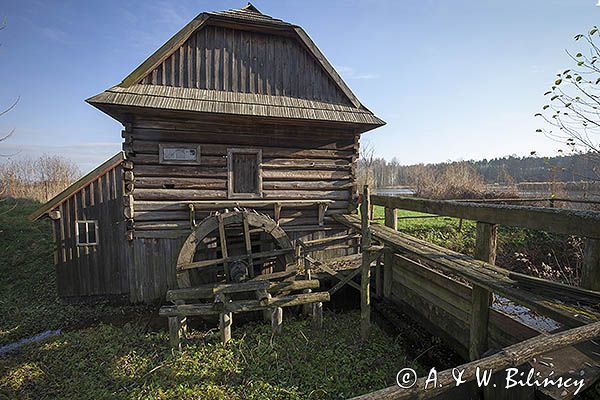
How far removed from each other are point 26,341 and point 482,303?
819cm

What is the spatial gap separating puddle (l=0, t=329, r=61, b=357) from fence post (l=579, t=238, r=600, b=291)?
8432mm

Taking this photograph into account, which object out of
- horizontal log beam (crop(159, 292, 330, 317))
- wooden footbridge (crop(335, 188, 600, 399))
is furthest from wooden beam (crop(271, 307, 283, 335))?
wooden footbridge (crop(335, 188, 600, 399))

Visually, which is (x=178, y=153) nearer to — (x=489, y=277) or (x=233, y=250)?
(x=233, y=250)

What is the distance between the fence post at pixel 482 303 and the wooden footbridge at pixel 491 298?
1 cm

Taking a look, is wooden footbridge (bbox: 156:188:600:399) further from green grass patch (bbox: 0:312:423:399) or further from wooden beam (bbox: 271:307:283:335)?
green grass patch (bbox: 0:312:423:399)

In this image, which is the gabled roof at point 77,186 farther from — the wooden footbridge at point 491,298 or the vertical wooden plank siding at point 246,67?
the wooden footbridge at point 491,298

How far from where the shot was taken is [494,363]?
156 centimetres

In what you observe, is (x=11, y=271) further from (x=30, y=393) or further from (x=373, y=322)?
(x=373, y=322)

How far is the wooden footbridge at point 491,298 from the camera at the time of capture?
1780 mm

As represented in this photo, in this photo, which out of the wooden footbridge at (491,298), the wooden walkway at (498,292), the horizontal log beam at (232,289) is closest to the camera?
the wooden footbridge at (491,298)

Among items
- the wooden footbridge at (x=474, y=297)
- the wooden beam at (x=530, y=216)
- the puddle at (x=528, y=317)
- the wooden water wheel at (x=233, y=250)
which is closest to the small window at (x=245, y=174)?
the wooden water wheel at (x=233, y=250)

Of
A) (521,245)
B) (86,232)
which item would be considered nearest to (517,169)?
(521,245)

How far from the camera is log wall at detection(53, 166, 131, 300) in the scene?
6539mm

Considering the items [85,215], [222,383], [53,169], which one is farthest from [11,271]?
[53,169]
